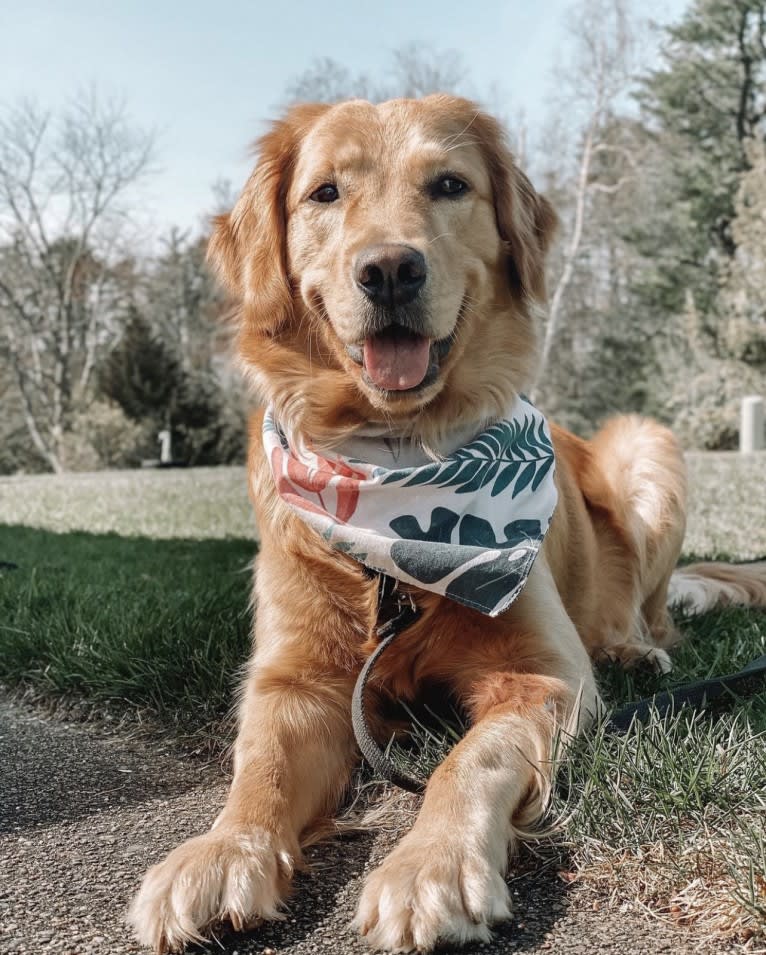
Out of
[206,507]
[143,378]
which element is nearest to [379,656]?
[206,507]

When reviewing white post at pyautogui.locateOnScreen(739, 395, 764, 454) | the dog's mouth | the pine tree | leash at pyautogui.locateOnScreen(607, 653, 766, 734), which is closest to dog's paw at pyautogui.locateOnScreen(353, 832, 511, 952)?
leash at pyautogui.locateOnScreen(607, 653, 766, 734)

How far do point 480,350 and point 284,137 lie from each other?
3.29 feet

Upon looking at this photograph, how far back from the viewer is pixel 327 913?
179 centimetres

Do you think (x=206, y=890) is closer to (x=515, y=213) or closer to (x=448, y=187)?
(x=448, y=187)

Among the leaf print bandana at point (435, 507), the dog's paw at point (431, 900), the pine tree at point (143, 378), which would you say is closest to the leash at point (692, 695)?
the leaf print bandana at point (435, 507)

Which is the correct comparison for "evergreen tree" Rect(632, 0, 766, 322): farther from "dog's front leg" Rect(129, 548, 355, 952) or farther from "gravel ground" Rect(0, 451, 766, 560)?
"dog's front leg" Rect(129, 548, 355, 952)

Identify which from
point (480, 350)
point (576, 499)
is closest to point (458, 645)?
point (480, 350)

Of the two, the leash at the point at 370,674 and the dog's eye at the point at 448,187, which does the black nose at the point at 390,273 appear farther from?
the leash at the point at 370,674

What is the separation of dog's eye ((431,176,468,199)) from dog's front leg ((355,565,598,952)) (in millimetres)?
1178

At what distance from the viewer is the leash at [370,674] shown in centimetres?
224

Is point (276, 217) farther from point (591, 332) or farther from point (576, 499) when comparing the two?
point (591, 332)

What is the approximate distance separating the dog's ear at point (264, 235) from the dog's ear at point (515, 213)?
59cm

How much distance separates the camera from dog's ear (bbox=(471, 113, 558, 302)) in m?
3.00

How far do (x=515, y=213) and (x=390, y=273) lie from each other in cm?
84
